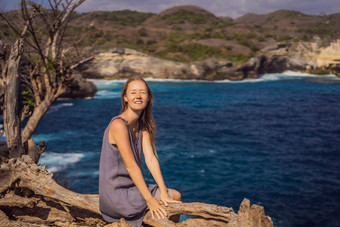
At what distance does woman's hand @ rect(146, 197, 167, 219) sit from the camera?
10.9 ft

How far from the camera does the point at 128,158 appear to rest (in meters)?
3.29

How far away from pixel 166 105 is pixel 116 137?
29318 millimetres

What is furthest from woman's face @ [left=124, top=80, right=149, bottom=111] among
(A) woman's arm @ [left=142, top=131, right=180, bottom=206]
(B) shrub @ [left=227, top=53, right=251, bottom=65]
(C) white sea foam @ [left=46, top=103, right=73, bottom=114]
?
(B) shrub @ [left=227, top=53, right=251, bottom=65]

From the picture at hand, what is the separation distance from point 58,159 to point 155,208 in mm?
13671

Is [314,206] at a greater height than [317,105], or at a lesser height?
lesser

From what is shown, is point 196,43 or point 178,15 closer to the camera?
point 196,43

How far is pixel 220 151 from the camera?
17.8 m

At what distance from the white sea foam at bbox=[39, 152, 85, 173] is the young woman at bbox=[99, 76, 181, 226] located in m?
11.6

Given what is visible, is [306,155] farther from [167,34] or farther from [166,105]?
[167,34]

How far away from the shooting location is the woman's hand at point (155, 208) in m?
3.32

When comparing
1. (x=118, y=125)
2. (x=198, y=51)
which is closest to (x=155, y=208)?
(x=118, y=125)

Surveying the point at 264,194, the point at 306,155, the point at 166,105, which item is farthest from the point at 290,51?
the point at 264,194

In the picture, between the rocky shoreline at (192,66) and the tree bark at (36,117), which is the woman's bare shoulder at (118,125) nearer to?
the tree bark at (36,117)

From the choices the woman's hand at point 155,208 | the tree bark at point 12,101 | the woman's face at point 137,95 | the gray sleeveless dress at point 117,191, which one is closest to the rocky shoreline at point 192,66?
the tree bark at point 12,101
